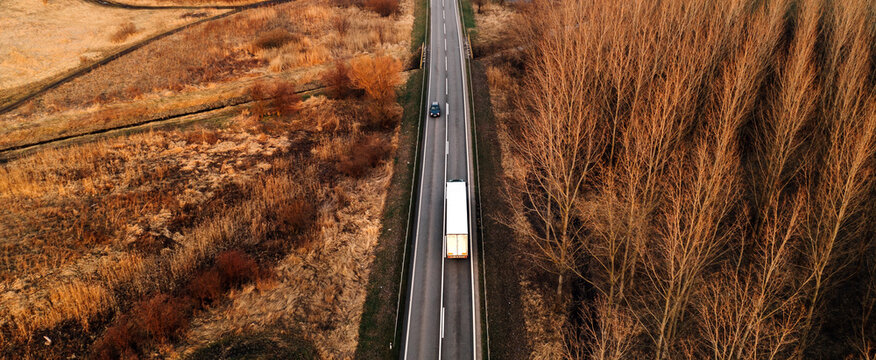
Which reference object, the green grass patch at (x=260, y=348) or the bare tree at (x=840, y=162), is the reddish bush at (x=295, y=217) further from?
the bare tree at (x=840, y=162)

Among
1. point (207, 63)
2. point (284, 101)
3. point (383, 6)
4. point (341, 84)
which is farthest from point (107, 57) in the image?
point (383, 6)

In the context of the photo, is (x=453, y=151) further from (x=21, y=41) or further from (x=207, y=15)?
(x=21, y=41)

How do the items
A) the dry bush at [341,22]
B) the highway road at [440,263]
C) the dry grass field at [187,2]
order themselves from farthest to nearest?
the dry grass field at [187,2]
the dry bush at [341,22]
the highway road at [440,263]

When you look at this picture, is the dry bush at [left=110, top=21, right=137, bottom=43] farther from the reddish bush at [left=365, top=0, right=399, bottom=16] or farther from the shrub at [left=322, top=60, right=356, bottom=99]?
the shrub at [left=322, top=60, right=356, bottom=99]

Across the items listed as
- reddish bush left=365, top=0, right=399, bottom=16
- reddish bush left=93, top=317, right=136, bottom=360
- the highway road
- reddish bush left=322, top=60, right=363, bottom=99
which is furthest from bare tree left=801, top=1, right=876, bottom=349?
reddish bush left=365, top=0, right=399, bottom=16

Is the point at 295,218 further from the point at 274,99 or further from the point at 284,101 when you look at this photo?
the point at 274,99

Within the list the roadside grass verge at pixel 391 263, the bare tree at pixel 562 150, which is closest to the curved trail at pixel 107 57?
the roadside grass verge at pixel 391 263

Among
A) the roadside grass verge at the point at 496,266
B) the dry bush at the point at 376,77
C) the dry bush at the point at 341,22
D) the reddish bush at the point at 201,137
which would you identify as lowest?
the roadside grass verge at the point at 496,266
